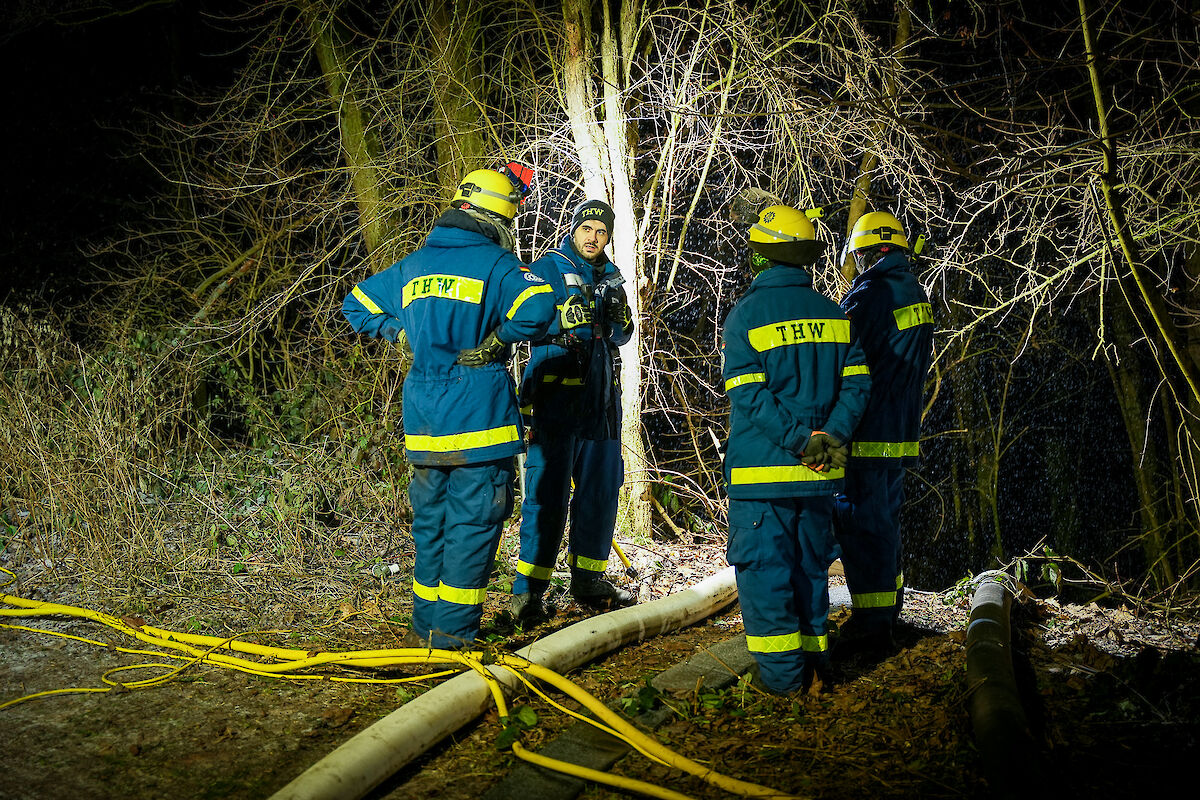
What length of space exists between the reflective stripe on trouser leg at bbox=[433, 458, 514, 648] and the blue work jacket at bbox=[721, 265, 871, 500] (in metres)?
1.08

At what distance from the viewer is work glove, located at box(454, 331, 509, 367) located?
4.05 meters

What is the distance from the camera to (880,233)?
447 centimetres

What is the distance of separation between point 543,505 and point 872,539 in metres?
1.77

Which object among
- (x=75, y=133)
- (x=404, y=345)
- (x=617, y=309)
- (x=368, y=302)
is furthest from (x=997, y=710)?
(x=75, y=133)

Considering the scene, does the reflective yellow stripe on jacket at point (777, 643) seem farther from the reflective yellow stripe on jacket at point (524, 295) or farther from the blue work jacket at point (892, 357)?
the reflective yellow stripe on jacket at point (524, 295)

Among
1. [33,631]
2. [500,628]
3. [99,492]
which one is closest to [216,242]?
[99,492]

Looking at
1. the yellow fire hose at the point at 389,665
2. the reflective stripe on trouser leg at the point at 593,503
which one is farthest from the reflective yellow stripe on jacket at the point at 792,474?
the reflective stripe on trouser leg at the point at 593,503

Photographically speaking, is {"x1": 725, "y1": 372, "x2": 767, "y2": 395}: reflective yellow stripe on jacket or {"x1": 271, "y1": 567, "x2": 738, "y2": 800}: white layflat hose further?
{"x1": 725, "y1": 372, "x2": 767, "y2": 395}: reflective yellow stripe on jacket

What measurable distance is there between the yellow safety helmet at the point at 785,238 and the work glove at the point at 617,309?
4.32 feet

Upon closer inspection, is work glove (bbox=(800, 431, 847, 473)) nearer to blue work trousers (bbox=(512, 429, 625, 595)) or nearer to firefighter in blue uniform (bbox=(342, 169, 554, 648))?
firefighter in blue uniform (bbox=(342, 169, 554, 648))

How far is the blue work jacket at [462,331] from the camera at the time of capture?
402 centimetres

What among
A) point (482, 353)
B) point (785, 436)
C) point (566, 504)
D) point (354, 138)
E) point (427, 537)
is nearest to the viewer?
point (785, 436)

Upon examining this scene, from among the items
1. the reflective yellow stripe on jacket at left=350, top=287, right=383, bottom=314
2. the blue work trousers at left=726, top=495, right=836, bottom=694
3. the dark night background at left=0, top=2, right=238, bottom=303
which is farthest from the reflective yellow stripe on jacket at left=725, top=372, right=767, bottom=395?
the dark night background at left=0, top=2, right=238, bottom=303

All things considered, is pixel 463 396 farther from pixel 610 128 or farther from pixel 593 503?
pixel 610 128
